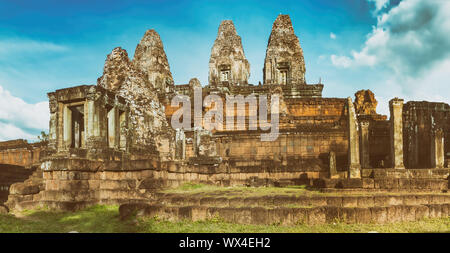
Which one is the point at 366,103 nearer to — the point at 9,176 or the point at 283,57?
the point at 283,57

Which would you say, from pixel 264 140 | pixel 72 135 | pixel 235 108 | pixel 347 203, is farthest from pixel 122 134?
pixel 235 108

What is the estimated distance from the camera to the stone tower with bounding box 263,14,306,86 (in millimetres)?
36906

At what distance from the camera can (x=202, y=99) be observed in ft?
77.2

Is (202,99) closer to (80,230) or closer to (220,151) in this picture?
(220,151)

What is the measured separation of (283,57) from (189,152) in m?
22.2

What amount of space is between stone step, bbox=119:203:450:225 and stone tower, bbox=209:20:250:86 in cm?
3021

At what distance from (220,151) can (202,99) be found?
614 cm

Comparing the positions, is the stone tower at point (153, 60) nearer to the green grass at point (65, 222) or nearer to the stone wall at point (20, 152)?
the stone wall at point (20, 152)

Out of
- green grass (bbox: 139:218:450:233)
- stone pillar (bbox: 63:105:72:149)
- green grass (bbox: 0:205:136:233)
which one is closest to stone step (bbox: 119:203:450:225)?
green grass (bbox: 139:218:450:233)

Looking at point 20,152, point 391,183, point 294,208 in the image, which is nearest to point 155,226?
point 294,208

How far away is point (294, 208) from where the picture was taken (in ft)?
25.1

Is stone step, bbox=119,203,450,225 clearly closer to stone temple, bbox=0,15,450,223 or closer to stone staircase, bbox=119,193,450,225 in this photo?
stone staircase, bbox=119,193,450,225

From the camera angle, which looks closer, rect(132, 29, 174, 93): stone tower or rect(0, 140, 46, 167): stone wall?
rect(0, 140, 46, 167): stone wall

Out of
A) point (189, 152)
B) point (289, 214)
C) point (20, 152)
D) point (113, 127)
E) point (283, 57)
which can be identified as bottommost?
point (289, 214)
